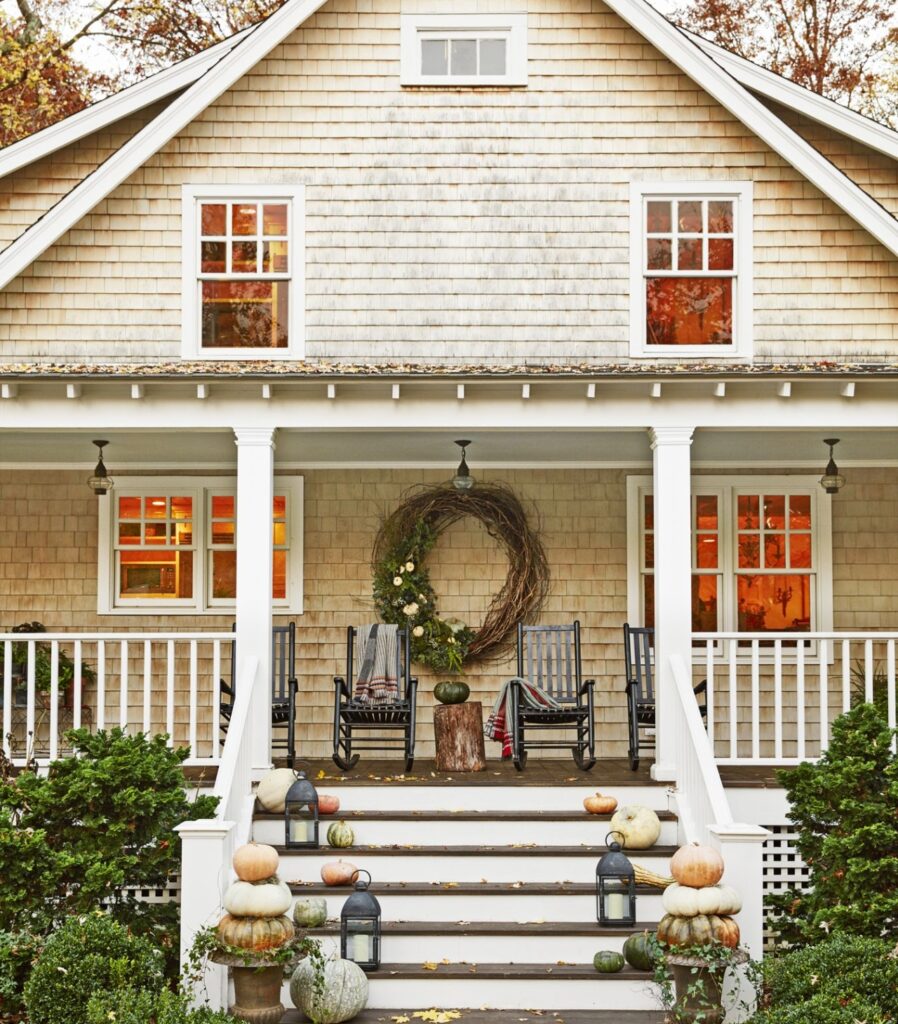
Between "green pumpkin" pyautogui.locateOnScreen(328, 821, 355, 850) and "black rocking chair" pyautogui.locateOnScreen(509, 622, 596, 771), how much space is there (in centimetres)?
167

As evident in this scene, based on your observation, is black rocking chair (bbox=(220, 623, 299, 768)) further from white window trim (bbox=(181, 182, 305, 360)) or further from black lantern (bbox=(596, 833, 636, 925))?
black lantern (bbox=(596, 833, 636, 925))

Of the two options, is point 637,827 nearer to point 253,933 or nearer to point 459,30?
point 253,933

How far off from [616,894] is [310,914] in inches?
64.2

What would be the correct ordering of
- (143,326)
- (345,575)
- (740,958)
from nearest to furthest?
(740,958) → (143,326) → (345,575)

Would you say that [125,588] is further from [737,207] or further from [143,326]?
[737,207]

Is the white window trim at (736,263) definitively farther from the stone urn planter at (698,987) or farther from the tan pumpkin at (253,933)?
the tan pumpkin at (253,933)

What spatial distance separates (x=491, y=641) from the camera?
1112cm

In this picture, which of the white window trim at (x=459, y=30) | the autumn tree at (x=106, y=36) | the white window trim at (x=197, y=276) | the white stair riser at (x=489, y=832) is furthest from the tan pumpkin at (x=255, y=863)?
the autumn tree at (x=106, y=36)

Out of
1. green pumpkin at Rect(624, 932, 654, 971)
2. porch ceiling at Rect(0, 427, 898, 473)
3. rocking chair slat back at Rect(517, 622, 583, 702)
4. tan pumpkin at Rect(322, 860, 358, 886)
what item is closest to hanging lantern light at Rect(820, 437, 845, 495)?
porch ceiling at Rect(0, 427, 898, 473)

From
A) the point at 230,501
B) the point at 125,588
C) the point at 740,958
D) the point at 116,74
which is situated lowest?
the point at 740,958

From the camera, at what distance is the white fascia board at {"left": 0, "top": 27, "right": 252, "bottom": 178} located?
10.9m

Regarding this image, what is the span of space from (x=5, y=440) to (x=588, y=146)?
196 inches

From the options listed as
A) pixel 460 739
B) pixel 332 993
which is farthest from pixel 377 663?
pixel 332 993

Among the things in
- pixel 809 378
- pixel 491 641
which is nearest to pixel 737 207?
pixel 809 378
